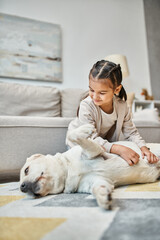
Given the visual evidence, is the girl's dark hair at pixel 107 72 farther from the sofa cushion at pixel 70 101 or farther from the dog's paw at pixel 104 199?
the sofa cushion at pixel 70 101

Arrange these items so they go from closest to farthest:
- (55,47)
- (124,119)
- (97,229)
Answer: (97,229), (124,119), (55,47)

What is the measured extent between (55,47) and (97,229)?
9.53 ft

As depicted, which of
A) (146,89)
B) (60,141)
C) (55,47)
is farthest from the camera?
(146,89)

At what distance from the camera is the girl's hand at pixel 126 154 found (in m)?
0.95

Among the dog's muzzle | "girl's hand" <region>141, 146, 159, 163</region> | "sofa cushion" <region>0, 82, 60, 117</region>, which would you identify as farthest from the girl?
"sofa cushion" <region>0, 82, 60, 117</region>

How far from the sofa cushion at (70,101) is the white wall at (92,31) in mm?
605

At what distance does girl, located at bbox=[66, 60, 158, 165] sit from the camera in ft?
3.47

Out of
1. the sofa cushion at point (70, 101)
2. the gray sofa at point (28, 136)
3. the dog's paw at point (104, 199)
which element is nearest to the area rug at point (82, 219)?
the dog's paw at point (104, 199)

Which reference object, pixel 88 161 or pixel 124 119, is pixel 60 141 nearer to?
pixel 124 119

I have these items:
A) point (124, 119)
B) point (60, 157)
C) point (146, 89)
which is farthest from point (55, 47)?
point (60, 157)

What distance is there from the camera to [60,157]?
0.97 meters

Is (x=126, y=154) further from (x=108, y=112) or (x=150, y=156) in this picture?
(x=108, y=112)

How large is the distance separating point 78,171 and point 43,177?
15cm

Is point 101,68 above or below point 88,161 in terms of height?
above
